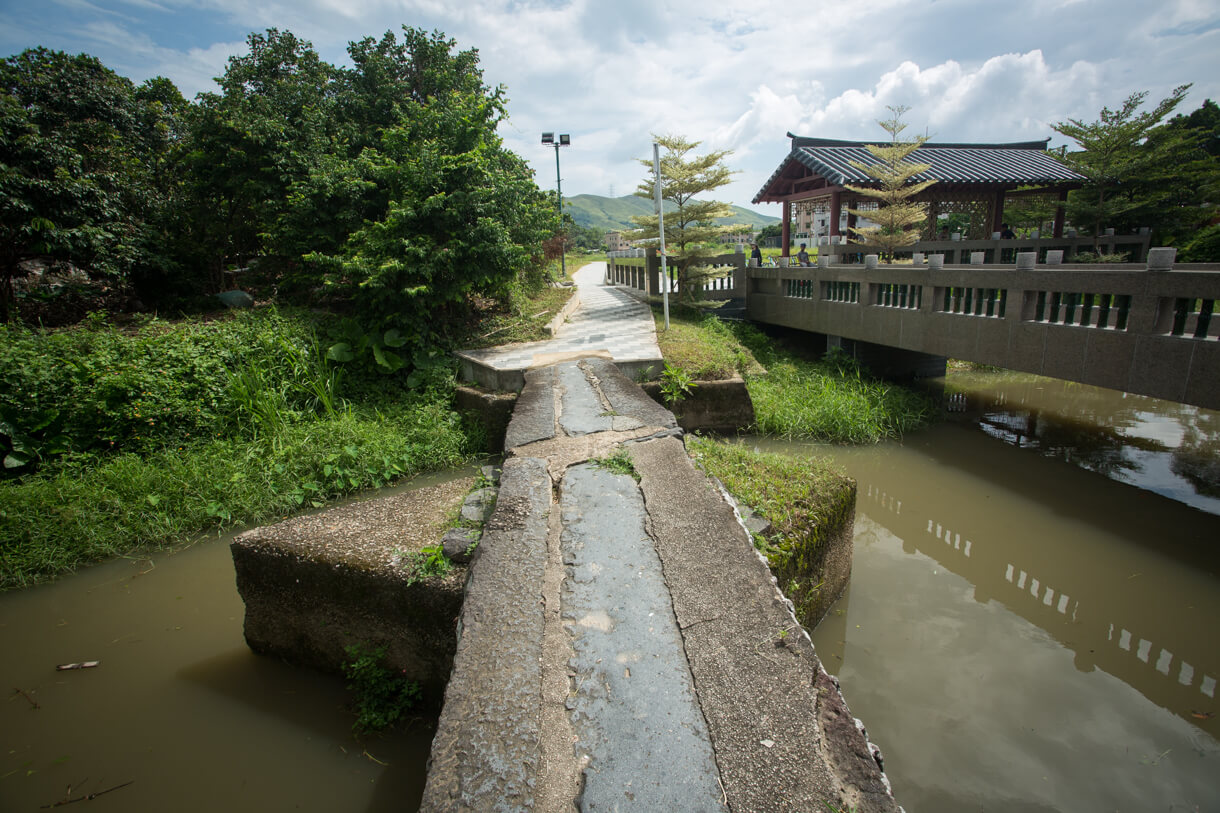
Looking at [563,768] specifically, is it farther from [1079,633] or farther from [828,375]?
[828,375]

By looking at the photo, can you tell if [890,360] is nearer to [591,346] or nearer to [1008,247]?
[591,346]

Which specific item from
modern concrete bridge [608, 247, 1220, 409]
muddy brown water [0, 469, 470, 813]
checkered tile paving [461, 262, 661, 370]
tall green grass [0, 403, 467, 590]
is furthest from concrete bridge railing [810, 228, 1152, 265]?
muddy brown water [0, 469, 470, 813]

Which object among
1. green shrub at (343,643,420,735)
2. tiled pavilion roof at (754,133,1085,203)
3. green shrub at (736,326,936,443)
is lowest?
green shrub at (343,643,420,735)

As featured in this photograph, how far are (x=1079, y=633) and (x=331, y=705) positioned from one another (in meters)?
4.88

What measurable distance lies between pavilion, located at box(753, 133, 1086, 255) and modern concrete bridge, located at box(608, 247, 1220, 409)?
4662 millimetres

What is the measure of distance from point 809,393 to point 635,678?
23.1 ft

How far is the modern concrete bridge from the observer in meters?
4.89

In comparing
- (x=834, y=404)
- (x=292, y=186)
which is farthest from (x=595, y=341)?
(x=292, y=186)

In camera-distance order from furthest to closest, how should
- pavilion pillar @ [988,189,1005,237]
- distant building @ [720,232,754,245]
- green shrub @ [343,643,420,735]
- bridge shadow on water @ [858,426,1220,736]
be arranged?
pavilion pillar @ [988,189,1005,237], distant building @ [720,232,754,245], bridge shadow on water @ [858,426,1220,736], green shrub @ [343,643,420,735]

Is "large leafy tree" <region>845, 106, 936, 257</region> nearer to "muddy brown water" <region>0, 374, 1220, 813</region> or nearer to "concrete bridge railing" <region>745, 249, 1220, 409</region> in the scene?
"concrete bridge railing" <region>745, 249, 1220, 409</region>

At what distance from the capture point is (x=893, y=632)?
391cm

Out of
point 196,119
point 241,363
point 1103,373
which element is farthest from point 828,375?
point 196,119

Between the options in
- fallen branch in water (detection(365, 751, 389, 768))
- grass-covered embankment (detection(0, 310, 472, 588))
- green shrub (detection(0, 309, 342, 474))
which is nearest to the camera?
fallen branch in water (detection(365, 751, 389, 768))

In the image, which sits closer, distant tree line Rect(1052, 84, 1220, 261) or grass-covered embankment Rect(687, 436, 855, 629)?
grass-covered embankment Rect(687, 436, 855, 629)
